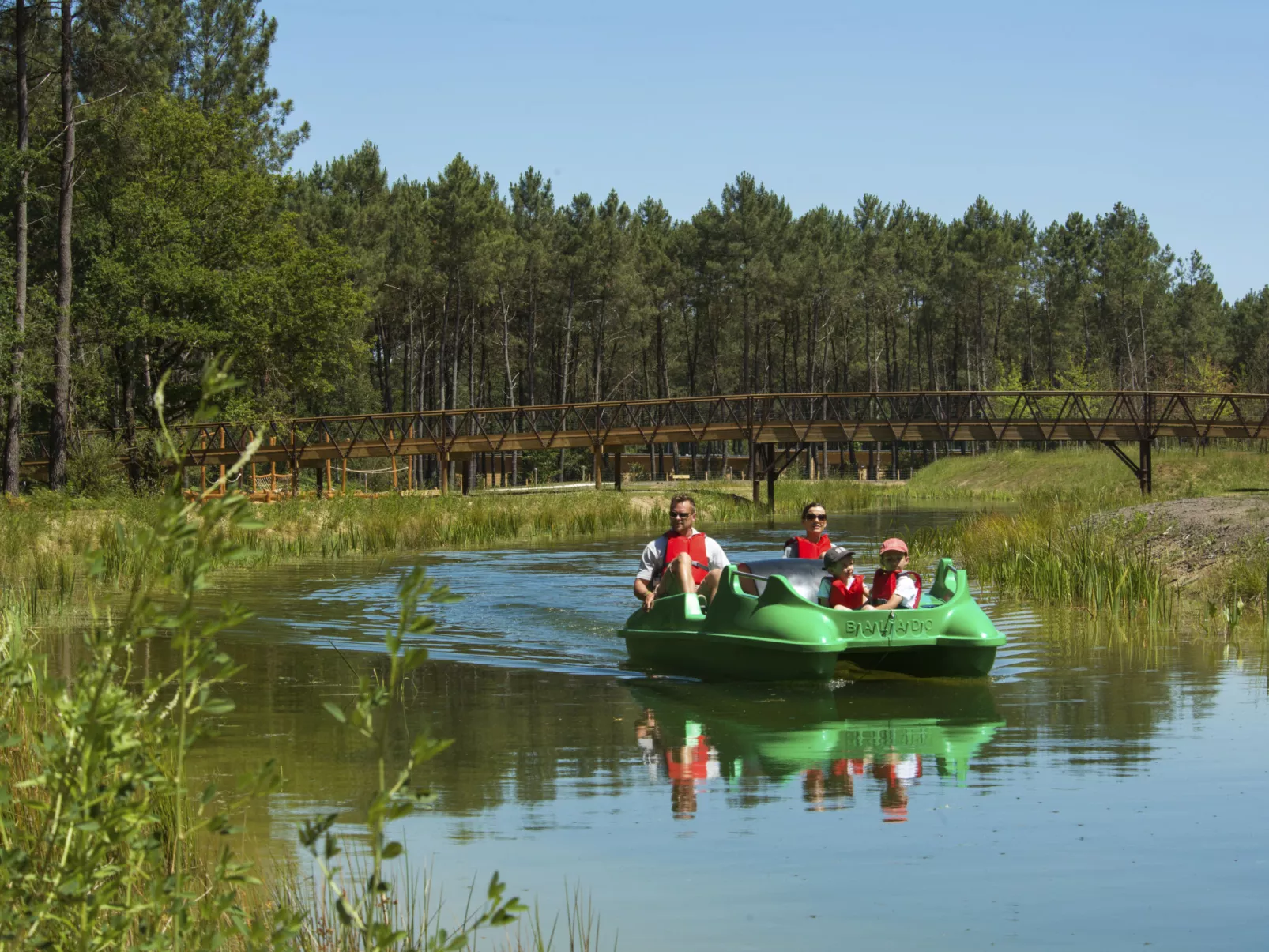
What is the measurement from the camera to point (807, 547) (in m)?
12.9

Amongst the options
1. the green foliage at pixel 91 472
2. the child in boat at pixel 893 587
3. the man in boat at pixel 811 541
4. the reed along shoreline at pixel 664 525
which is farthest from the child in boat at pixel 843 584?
the green foliage at pixel 91 472

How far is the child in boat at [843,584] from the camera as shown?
11594 millimetres

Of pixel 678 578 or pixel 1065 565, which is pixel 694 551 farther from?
pixel 1065 565

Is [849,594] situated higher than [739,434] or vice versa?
[739,434]

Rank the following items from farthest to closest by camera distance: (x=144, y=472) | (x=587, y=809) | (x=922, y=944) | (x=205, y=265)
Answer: (x=205, y=265), (x=144, y=472), (x=587, y=809), (x=922, y=944)

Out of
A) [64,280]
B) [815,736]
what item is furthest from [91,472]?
[815,736]

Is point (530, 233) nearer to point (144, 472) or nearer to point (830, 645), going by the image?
point (144, 472)

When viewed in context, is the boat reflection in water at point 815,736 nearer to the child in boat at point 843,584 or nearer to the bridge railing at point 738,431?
the child in boat at point 843,584

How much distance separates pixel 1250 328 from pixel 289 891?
100199mm

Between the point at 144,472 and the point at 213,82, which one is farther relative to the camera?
the point at 213,82

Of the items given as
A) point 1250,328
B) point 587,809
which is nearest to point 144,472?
point 587,809

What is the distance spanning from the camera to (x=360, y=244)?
5594 cm

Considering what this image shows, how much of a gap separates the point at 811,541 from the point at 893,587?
1.57m

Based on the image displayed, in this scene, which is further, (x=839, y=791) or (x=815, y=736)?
(x=815, y=736)
